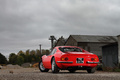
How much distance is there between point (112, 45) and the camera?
892 inches

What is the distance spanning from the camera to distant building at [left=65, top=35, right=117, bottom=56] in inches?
1535

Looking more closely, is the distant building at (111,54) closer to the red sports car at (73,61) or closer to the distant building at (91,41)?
the red sports car at (73,61)

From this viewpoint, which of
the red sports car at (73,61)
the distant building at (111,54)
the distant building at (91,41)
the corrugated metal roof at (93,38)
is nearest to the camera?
the red sports car at (73,61)

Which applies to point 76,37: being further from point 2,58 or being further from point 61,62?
point 2,58

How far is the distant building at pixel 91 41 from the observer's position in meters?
39.0

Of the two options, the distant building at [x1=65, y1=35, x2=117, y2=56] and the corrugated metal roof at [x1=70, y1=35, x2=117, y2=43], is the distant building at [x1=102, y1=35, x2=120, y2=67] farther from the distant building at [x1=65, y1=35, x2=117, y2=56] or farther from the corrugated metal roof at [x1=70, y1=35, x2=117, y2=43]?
the corrugated metal roof at [x1=70, y1=35, x2=117, y2=43]

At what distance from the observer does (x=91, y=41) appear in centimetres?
3962

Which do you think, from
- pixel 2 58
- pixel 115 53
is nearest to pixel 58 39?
pixel 115 53

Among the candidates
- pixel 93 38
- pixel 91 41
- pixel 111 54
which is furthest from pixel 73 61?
pixel 93 38

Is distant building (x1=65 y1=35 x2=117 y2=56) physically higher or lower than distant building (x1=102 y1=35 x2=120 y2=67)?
higher

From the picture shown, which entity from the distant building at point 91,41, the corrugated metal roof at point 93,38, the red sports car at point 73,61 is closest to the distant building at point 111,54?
the red sports car at point 73,61

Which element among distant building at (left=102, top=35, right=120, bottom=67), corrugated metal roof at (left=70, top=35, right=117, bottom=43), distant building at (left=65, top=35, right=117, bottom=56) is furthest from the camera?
corrugated metal roof at (left=70, top=35, right=117, bottom=43)

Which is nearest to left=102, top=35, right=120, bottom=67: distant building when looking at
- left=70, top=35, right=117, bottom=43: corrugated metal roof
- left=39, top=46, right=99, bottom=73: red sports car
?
left=39, top=46, right=99, bottom=73: red sports car

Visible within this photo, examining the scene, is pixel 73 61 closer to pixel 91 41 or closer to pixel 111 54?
pixel 111 54
